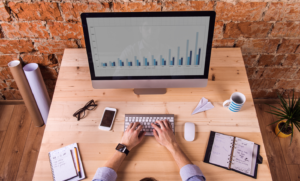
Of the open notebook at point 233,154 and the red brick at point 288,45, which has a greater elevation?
the red brick at point 288,45

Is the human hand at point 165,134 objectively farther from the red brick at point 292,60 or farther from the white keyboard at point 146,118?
the red brick at point 292,60

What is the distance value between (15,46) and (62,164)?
1.07 metres

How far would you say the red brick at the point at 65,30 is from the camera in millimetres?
1469

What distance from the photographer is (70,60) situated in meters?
1.51

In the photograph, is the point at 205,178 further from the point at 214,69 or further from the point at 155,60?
the point at 214,69

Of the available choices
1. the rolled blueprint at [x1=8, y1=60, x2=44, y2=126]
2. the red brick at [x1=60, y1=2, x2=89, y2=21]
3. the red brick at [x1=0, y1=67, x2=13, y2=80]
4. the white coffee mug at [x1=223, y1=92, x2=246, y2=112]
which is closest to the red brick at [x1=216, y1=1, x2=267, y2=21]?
the white coffee mug at [x1=223, y1=92, x2=246, y2=112]

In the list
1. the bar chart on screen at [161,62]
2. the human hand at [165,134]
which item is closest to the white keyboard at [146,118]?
the human hand at [165,134]

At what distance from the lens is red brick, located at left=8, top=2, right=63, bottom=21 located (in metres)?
1.36

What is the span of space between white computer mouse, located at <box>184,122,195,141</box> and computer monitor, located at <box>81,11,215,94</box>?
0.23m

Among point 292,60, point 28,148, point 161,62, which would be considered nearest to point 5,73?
point 28,148

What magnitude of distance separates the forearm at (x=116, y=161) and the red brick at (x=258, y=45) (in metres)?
1.18

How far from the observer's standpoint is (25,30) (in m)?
1.50

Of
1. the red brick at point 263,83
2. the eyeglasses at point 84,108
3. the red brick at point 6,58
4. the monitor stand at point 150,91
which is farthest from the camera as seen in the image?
the red brick at point 263,83

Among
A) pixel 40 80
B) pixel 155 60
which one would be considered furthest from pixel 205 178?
pixel 40 80
